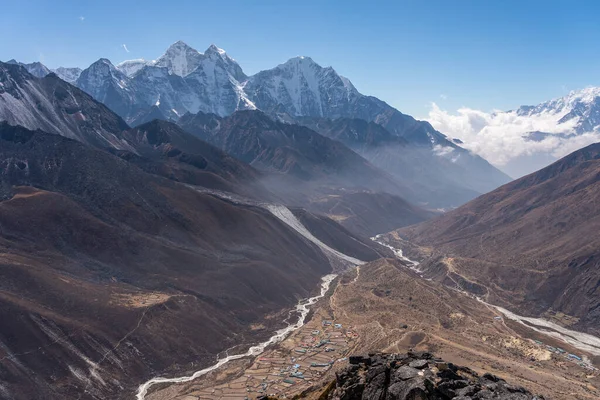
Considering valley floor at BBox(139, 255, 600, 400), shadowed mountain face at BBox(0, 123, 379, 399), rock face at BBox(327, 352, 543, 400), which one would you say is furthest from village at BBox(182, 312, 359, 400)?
rock face at BBox(327, 352, 543, 400)

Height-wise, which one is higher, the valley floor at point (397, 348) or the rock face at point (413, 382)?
the rock face at point (413, 382)

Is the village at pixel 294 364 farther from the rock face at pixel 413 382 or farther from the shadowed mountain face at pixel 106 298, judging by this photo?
the rock face at pixel 413 382

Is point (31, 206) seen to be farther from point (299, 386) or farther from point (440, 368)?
point (440, 368)

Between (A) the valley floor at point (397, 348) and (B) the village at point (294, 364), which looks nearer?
(B) the village at point (294, 364)

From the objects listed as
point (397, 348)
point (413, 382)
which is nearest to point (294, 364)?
point (397, 348)

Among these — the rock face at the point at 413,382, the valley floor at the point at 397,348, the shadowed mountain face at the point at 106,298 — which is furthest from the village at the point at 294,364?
the rock face at the point at 413,382

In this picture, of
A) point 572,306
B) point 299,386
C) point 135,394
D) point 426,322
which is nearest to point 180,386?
point 135,394

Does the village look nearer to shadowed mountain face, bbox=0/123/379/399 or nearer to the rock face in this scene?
shadowed mountain face, bbox=0/123/379/399

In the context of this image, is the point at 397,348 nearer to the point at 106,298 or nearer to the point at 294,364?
the point at 294,364

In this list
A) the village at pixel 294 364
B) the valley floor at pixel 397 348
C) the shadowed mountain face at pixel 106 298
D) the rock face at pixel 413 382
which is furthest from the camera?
the shadowed mountain face at pixel 106 298
